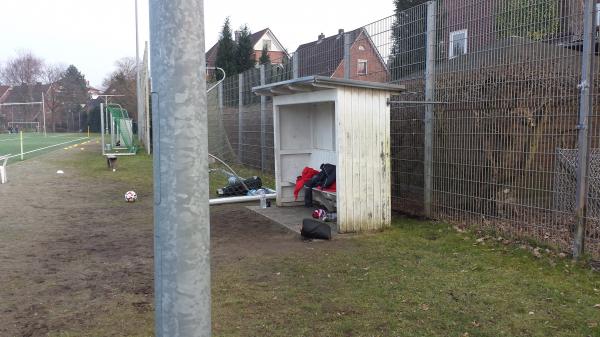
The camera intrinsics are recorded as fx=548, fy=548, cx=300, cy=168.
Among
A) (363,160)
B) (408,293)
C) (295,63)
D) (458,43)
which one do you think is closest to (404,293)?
(408,293)

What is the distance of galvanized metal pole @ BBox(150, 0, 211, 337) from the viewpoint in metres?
2.09

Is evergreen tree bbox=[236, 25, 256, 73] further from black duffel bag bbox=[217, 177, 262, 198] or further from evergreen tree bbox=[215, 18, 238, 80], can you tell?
black duffel bag bbox=[217, 177, 262, 198]

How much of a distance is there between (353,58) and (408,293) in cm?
554

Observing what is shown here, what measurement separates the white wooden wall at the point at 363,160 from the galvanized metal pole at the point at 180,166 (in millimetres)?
5190

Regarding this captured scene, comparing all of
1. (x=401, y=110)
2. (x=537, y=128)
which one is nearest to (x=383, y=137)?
(x=401, y=110)

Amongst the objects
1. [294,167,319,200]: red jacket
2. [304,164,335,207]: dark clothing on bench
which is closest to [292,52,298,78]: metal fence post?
[294,167,319,200]: red jacket

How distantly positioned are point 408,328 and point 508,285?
148 centimetres

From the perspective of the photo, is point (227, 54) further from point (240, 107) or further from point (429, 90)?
point (429, 90)

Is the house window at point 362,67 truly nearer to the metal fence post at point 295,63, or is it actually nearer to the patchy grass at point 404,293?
the metal fence post at point 295,63

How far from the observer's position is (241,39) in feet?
123

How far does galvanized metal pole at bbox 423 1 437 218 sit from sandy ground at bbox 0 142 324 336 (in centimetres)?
225

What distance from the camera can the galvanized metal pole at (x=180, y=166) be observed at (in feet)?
6.86

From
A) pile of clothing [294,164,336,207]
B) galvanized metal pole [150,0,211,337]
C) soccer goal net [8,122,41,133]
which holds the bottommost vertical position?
pile of clothing [294,164,336,207]

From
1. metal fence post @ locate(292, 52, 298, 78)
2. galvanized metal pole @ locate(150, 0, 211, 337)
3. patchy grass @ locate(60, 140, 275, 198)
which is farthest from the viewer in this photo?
patchy grass @ locate(60, 140, 275, 198)
